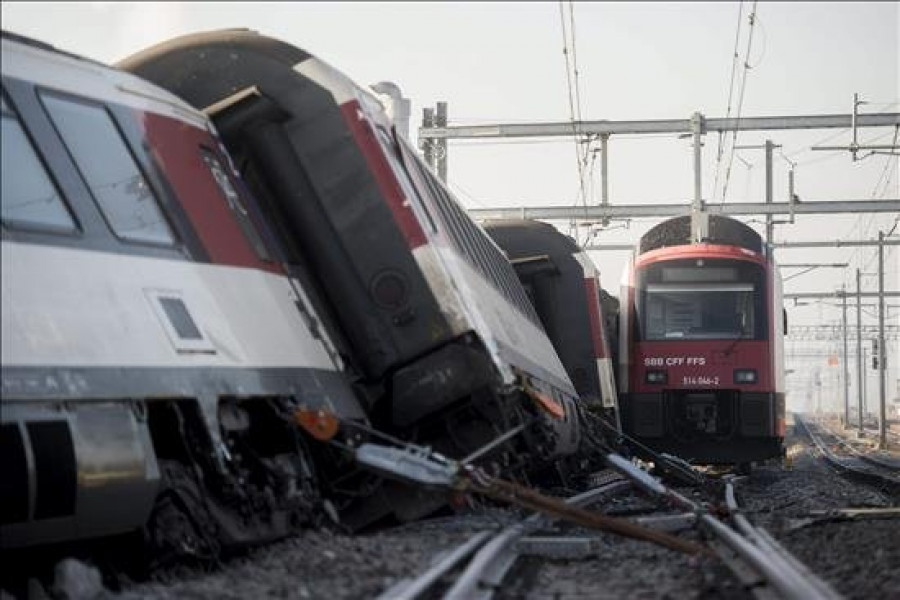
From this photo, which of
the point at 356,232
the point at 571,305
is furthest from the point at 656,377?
the point at 356,232

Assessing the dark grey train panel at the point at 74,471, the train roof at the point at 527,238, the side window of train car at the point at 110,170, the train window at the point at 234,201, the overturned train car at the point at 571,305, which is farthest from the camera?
the train roof at the point at 527,238

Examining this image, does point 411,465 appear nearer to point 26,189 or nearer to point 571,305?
point 26,189

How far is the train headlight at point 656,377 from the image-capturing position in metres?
20.2

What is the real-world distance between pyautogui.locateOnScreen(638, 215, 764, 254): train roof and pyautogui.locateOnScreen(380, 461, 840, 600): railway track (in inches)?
395

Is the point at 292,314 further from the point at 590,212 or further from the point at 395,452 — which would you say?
the point at 590,212

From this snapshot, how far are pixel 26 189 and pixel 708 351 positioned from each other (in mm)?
14941

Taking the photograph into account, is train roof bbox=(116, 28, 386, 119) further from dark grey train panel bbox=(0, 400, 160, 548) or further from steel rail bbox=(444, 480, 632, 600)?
dark grey train panel bbox=(0, 400, 160, 548)

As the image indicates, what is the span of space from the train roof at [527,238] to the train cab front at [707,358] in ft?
8.29

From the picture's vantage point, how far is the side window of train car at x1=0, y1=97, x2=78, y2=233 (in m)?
6.18

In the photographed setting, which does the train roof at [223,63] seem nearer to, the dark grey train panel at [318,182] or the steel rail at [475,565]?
the dark grey train panel at [318,182]

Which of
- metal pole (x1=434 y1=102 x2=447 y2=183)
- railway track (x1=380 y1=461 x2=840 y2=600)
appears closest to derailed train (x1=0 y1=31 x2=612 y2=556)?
railway track (x1=380 y1=461 x2=840 y2=600)

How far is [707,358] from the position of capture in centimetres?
2000

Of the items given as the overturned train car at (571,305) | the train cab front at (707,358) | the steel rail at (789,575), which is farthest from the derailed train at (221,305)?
the train cab front at (707,358)

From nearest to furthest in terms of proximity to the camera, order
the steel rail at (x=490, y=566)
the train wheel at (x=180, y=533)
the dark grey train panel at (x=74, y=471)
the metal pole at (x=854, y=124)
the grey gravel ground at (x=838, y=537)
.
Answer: the dark grey train panel at (x=74, y=471) → the steel rail at (x=490, y=566) → the train wheel at (x=180, y=533) → the grey gravel ground at (x=838, y=537) → the metal pole at (x=854, y=124)
